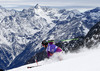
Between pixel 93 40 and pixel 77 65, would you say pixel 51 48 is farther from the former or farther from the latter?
pixel 93 40

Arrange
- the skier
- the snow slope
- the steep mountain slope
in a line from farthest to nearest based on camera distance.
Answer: the steep mountain slope
the skier
the snow slope

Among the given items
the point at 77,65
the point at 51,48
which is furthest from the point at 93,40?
the point at 77,65

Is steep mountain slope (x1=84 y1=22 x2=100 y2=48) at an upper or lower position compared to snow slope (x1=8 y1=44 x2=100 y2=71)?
lower

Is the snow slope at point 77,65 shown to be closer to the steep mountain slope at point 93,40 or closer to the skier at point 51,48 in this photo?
the skier at point 51,48

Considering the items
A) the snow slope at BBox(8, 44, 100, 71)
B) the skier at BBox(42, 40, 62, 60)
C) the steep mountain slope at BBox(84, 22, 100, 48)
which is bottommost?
the steep mountain slope at BBox(84, 22, 100, 48)

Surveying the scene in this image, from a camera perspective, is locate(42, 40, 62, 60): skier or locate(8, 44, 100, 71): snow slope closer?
locate(8, 44, 100, 71): snow slope

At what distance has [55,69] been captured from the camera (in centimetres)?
660

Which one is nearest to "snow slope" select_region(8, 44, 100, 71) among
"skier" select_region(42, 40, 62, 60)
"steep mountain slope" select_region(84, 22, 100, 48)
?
"skier" select_region(42, 40, 62, 60)

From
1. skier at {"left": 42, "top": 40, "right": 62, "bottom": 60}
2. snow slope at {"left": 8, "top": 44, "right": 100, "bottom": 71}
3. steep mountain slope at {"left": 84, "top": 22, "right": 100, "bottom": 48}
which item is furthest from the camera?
steep mountain slope at {"left": 84, "top": 22, "right": 100, "bottom": 48}

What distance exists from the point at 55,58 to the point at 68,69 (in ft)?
23.5

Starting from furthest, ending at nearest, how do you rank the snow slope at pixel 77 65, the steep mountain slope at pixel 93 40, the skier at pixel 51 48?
the steep mountain slope at pixel 93 40, the skier at pixel 51 48, the snow slope at pixel 77 65

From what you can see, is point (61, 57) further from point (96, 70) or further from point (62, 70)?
point (96, 70)

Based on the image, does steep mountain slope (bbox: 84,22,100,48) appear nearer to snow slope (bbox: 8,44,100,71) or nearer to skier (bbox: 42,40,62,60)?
skier (bbox: 42,40,62,60)

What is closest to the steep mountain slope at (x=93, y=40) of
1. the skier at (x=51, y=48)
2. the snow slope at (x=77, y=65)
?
the skier at (x=51, y=48)
